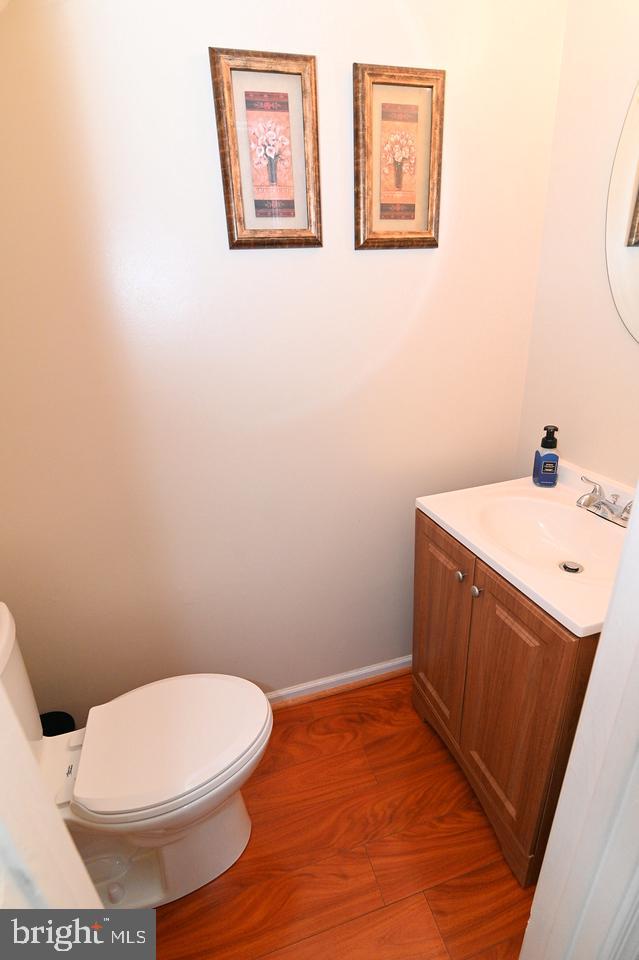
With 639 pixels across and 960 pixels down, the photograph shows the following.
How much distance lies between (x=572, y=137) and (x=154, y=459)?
→ 147 centimetres

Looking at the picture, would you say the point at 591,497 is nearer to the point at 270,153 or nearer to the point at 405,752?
the point at 405,752

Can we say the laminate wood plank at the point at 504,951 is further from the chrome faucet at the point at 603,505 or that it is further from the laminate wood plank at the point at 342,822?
the chrome faucet at the point at 603,505

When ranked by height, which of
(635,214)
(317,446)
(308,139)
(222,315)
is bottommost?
(317,446)

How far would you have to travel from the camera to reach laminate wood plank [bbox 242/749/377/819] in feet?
4.79

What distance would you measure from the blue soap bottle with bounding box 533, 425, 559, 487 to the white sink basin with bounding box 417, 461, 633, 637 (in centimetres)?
3

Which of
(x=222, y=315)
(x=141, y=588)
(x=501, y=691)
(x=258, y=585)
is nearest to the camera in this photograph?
(x=501, y=691)

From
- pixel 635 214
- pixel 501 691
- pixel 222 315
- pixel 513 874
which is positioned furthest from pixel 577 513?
pixel 222 315

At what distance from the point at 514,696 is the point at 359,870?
0.66 metres

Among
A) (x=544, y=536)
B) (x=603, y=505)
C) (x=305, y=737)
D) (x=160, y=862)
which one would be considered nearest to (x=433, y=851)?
(x=305, y=737)

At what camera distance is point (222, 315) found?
1297 millimetres

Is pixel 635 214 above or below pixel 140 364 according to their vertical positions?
above

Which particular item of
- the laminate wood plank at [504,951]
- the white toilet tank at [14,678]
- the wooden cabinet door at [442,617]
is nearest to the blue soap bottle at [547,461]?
the wooden cabinet door at [442,617]

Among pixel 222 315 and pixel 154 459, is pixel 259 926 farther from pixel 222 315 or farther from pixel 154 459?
pixel 222 315

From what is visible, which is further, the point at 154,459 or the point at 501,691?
the point at 154,459
